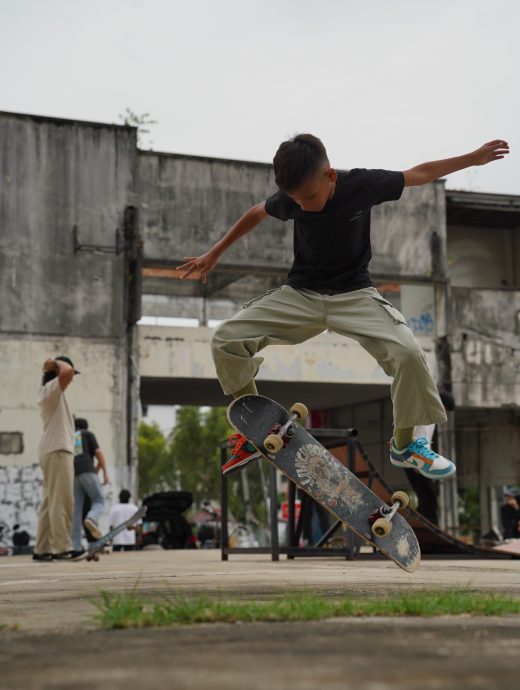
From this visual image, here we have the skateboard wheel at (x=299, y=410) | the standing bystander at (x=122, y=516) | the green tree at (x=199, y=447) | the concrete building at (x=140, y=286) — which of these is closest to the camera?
the skateboard wheel at (x=299, y=410)

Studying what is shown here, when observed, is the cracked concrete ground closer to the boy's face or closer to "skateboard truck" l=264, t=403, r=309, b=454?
"skateboard truck" l=264, t=403, r=309, b=454

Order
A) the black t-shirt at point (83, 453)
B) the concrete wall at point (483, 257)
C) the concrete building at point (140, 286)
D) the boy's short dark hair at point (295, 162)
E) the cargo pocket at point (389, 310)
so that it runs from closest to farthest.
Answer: the boy's short dark hair at point (295, 162) < the cargo pocket at point (389, 310) < the black t-shirt at point (83, 453) < the concrete building at point (140, 286) < the concrete wall at point (483, 257)

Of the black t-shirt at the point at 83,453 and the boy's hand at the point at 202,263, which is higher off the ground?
the boy's hand at the point at 202,263

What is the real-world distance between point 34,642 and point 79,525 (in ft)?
38.0

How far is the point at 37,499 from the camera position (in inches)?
890

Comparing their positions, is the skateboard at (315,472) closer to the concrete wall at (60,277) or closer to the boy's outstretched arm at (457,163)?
the boy's outstretched arm at (457,163)

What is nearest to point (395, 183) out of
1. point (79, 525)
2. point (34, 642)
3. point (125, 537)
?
point (34, 642)

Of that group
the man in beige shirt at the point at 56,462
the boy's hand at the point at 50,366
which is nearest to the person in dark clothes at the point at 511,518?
the man in beige shirt at the point at 56,462

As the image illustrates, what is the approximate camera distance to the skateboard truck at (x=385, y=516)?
556 centimetres

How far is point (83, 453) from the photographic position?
44.9ft

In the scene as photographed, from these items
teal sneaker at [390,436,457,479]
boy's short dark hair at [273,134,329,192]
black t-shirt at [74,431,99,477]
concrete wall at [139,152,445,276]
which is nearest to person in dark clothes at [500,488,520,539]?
concrete wall at [139,152,445,276]

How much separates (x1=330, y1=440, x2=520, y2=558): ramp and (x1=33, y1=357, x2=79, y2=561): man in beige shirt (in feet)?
10.1

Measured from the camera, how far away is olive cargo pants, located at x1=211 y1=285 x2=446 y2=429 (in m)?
5.71

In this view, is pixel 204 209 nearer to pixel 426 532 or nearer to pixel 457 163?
pixel 426 532
